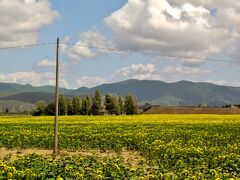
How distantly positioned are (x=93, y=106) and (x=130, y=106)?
12.5m

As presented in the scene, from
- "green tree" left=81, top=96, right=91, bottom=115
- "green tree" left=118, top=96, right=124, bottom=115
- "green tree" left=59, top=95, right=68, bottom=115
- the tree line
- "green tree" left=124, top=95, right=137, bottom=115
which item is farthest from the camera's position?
"green tree" left=118, top=96, right=124, bottom=115

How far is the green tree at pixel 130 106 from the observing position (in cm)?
14538

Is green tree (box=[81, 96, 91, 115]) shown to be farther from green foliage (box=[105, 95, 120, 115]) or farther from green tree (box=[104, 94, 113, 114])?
green foliage (box=[105, 95, 120, 115])

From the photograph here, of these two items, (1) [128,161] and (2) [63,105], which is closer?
(1) [128,161]

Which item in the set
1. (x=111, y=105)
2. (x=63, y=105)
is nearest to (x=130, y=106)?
(x=111, y=105)

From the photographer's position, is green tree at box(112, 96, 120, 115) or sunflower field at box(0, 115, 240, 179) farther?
green tree at box(112, 96, 120, 115)

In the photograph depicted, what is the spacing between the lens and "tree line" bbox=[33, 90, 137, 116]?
142 meters

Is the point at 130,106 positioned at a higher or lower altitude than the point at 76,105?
lower

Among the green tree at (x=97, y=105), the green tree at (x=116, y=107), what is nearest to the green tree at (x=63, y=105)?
the green tree at (x=97, y=105)

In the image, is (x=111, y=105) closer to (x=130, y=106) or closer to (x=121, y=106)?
(x=121, y=106)

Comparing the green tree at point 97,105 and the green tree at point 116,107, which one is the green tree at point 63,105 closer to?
the green tree at point 97,105

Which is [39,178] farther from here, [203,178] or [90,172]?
[203,178]

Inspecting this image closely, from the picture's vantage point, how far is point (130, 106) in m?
146

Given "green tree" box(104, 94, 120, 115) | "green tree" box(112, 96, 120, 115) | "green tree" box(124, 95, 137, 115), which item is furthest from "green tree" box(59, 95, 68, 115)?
"green tree" box(124, 95, 137, 115)
